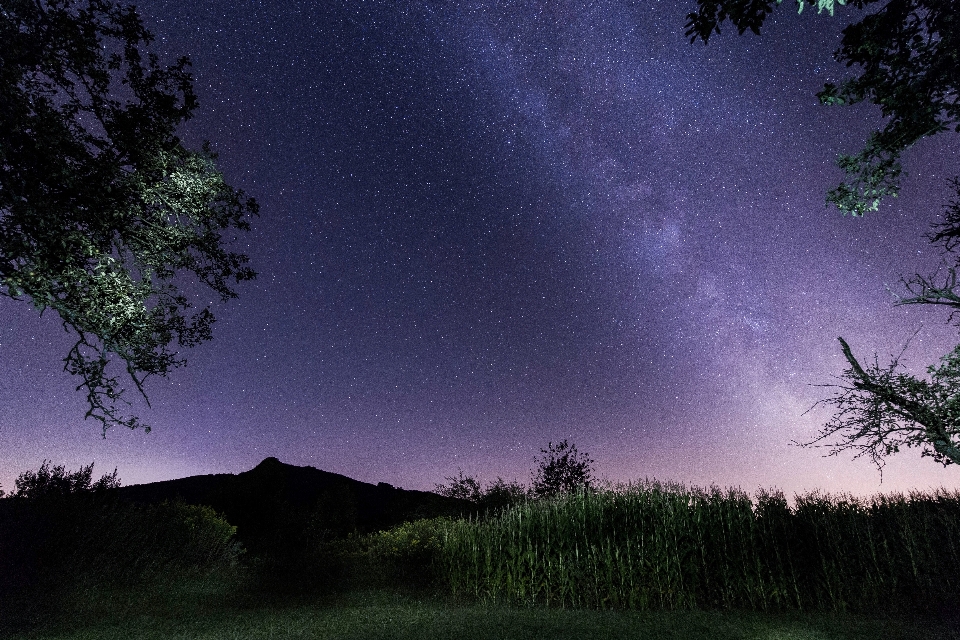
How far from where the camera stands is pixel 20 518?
12.1m

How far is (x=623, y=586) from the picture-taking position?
1143 cm

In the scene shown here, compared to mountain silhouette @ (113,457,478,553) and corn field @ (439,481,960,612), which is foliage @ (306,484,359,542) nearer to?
mountain silhouette @ (113,457,478,553)

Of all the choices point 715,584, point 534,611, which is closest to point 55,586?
point 534,611

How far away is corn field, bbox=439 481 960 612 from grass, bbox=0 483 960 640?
0.04 meters

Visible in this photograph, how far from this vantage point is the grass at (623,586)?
340 inches

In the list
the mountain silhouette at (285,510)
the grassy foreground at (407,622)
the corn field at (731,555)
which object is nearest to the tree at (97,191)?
the grassy foreground at (407,622)

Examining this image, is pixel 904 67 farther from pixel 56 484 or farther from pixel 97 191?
pixel 56 484

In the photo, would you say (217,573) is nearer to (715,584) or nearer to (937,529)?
(715,584)

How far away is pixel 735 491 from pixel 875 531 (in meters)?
2.92

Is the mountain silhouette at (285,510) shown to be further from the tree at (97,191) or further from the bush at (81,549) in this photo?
the tree at (97,191)

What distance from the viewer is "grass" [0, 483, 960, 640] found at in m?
8.63

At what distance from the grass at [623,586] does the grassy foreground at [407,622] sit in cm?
5

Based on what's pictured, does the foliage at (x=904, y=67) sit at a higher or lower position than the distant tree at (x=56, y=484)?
higher

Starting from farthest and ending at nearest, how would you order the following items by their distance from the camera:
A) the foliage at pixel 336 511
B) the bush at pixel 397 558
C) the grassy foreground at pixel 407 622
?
the foliage at pixel 336 511 → the bush at pixel 397 558 → the grassy foreground at pixel 407 622
